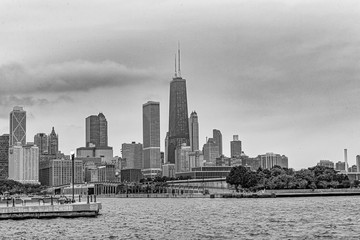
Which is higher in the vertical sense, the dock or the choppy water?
the dock

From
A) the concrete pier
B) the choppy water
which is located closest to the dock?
the concrete pier

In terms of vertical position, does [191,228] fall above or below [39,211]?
below

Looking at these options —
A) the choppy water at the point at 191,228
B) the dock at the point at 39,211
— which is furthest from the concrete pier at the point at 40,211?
the choppy water at the point at 191,228

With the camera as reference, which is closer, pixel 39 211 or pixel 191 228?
pixel 191 228

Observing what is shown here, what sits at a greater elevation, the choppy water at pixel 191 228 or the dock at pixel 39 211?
the dock at pixel 39 211

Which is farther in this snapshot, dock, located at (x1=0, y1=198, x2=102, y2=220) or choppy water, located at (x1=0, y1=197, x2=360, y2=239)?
dock, located at (x1=0, y1=198, x2=102, y2=220)

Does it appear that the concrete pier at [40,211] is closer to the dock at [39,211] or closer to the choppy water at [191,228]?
the dock at [39,211]

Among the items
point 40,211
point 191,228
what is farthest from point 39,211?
point 191,228

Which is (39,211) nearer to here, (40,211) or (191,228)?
(40,211)

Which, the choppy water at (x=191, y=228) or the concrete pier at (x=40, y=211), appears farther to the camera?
the concrete pier at (x=40, y=211)

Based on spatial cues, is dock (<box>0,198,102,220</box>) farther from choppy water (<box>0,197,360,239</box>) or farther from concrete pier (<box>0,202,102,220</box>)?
choppy water (<box>0,197,360,239</box>)

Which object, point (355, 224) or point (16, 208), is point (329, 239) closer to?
point (355, 224)

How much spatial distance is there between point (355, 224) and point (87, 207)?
39.9m

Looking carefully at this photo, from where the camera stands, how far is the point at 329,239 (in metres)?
72.8
